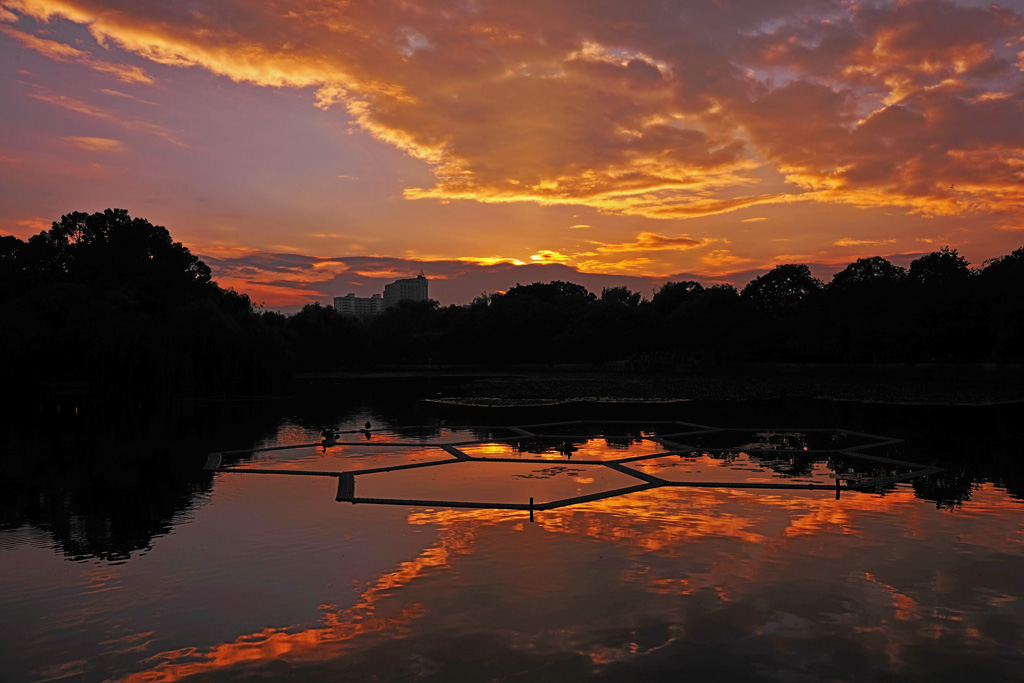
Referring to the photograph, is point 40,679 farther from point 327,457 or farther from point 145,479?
point 327,457

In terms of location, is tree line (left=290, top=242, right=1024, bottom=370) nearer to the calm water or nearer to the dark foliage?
the dark foliage

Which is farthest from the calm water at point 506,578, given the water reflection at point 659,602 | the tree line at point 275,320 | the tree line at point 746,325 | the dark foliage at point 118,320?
the tree line at point 746,325

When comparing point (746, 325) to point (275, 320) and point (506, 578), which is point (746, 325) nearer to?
point (275, 320)

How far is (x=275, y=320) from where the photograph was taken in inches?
4405

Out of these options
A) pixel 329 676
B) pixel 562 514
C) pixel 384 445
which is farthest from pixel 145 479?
pixel 329 676

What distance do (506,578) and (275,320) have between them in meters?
107

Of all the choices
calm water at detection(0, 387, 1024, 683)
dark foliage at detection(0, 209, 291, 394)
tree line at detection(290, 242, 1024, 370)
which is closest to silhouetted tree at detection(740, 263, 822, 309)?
tree line at detection(290, 242, 1024, 370)

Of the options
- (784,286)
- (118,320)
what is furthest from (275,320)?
(784,286)

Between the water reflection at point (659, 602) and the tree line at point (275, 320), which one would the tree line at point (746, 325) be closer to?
the tree line at point (275, 320)

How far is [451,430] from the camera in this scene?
3397cm

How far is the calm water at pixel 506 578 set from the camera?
858 centimetres

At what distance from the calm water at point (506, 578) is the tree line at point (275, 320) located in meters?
51.9

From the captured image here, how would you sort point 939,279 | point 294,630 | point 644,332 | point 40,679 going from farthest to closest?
point 644,332, point 939,279, point 294,630, point 40,679

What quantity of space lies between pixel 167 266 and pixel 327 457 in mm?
70687
